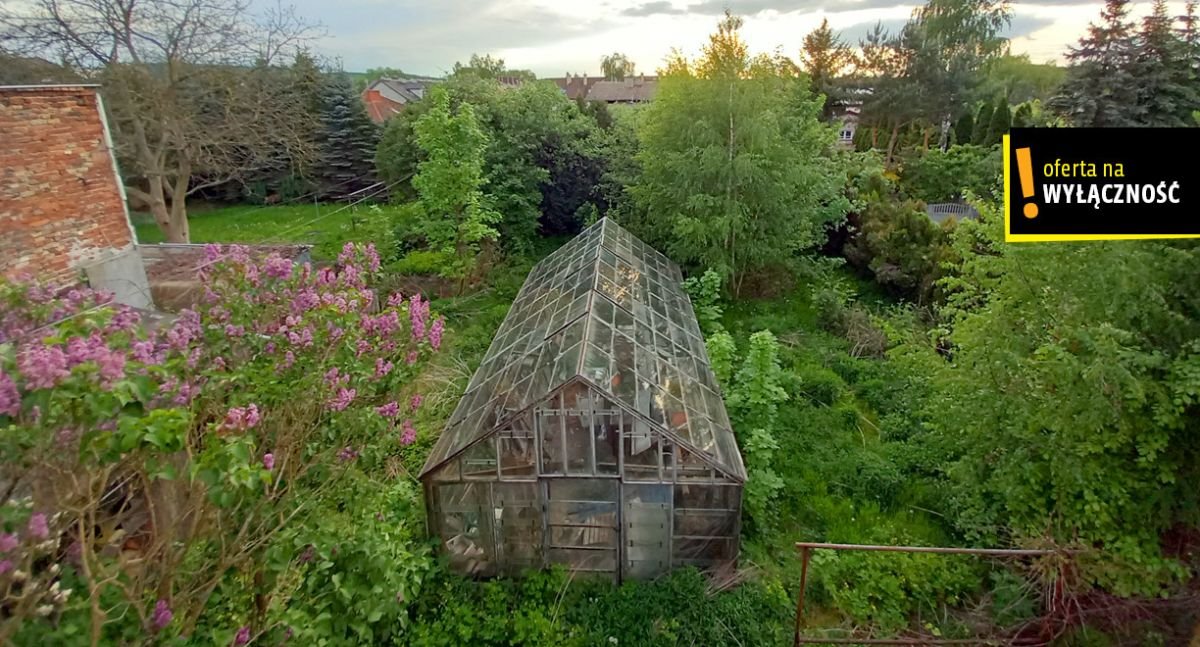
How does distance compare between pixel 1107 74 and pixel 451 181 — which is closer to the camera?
pixel 451 181

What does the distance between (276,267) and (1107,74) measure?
25.3 meters

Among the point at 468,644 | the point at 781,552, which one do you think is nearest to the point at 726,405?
the point at 781,552

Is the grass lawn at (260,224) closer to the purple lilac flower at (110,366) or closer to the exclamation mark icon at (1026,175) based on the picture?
the purple lilac flower at (110,366)

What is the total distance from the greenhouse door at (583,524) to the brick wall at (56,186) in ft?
21.8

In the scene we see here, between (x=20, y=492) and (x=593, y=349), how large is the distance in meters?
4.86

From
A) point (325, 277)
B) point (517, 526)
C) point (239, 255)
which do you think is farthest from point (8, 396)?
point (517, 526)

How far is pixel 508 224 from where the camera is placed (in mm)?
17047

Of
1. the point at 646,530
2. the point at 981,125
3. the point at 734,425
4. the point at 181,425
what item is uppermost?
the point at 981,125

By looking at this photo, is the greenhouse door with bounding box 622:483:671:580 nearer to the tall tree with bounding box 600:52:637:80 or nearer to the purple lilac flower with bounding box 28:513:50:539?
the purple lilac flower with bounding box 28:513:50:539

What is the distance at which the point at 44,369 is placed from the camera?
209 centimetres

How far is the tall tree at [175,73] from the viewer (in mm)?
13008

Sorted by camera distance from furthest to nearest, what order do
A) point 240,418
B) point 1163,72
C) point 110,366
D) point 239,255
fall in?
point 1163,72, point 239,255, point 240,418, point 110,366

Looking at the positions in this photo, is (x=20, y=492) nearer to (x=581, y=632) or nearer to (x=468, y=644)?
(x=468, y=644)

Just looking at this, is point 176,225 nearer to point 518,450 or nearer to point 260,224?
point 260,224
